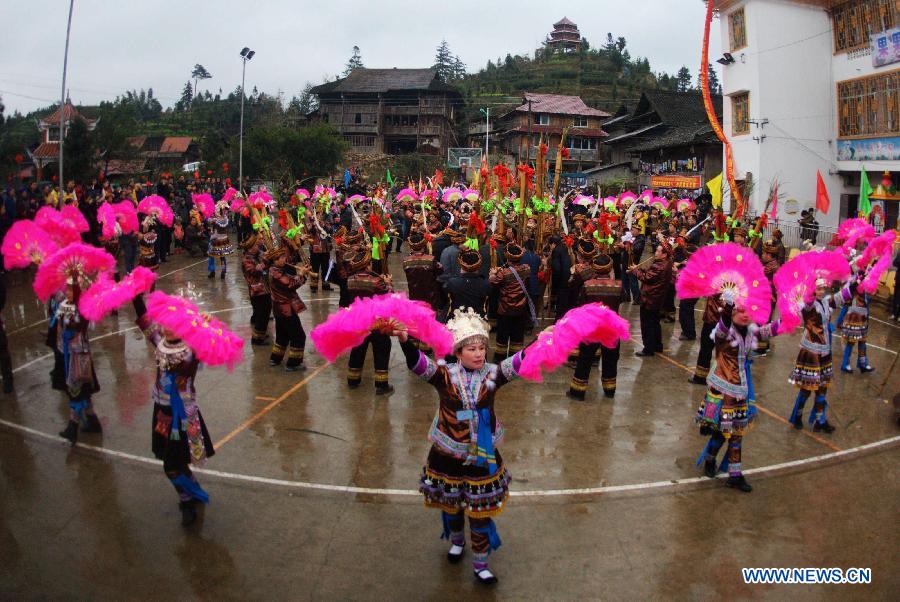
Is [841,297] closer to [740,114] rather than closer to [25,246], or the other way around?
[25,246]

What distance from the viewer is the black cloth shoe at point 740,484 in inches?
235

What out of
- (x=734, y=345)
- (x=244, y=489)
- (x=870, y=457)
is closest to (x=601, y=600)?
(x=734, y=345)

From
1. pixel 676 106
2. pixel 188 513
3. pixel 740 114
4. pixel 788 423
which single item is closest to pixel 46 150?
pixel 676 106

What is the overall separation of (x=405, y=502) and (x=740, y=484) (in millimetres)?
2915

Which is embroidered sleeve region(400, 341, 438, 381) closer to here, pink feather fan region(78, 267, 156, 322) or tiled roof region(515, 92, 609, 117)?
pink feather fan region(78, 267, 156, 322)

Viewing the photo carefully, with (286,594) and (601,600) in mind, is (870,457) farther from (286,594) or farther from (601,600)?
(286,594)

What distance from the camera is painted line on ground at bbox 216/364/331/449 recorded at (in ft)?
22.8

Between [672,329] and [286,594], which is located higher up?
[672,329]

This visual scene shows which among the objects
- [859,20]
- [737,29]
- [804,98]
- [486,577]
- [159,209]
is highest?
[737,29]

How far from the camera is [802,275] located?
662cm

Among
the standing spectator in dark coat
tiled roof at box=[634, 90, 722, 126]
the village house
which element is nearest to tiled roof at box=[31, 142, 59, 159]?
the village house

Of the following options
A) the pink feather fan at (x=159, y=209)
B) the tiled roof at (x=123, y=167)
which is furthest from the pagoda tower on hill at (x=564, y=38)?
the pink feather fan at (x=159, y=209)

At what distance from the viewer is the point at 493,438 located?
Answer: 4680mm

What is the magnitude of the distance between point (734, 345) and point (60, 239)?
6.30 meters
